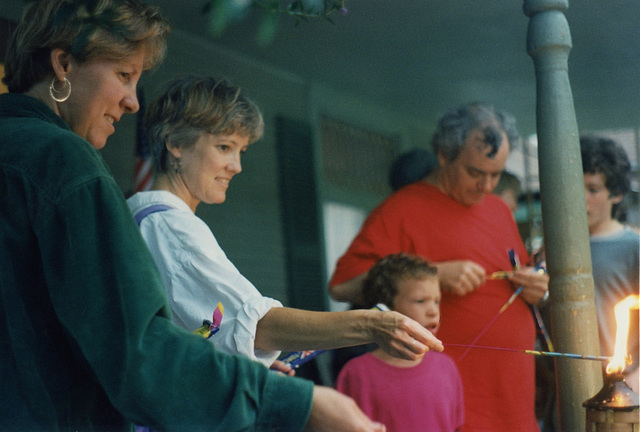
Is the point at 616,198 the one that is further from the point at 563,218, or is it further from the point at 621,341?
the point at 621,341

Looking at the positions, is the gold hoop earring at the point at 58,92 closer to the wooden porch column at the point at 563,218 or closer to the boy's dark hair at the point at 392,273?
the wooden porch column at the point at 563,218

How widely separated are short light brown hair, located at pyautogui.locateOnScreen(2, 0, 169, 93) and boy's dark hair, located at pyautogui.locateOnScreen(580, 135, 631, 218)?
8.01 ft

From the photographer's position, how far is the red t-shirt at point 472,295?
3.12m

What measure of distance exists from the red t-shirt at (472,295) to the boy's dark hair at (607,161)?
0.52 metres

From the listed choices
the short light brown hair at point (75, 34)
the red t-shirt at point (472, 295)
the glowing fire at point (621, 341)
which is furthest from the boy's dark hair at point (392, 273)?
the short light brown hair at point (75, 34)

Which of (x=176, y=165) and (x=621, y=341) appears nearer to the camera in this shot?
(x=621, y=341)

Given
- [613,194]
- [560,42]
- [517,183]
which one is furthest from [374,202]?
[560,42]

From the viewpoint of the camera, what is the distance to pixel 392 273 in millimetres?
3020

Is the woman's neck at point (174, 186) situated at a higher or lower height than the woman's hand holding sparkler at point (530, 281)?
higher

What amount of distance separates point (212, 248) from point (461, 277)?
4.35 feet

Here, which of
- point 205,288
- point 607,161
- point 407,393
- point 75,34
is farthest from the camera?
point 607,161

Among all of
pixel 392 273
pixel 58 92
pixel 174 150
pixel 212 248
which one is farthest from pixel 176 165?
pixel 392 273

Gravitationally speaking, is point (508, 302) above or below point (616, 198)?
below

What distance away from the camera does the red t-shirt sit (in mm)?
3119
